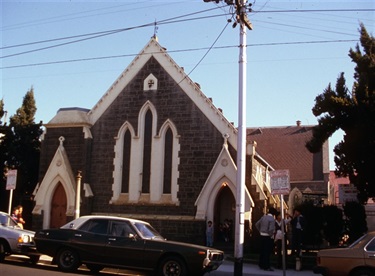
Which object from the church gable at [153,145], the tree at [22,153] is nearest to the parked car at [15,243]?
the church gable at [153,145]

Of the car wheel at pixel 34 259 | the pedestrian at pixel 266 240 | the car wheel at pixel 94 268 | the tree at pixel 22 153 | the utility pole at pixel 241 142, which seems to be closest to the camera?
the utility pole at pixel 241 142

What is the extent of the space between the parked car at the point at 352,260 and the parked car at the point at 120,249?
284 centimetres

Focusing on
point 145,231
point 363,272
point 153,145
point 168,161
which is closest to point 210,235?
point 168,161

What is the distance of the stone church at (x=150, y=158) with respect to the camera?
2291cm

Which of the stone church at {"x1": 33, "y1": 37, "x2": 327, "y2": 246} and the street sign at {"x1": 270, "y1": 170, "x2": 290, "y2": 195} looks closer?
the street sign at {"x1": 270, "y1": 170, "x2": 290, "y2": 195}

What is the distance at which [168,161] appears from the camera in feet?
79.4

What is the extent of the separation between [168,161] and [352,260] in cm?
1326

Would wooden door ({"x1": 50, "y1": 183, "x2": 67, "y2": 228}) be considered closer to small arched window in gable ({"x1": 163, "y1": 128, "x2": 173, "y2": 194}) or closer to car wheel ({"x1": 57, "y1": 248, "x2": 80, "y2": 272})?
small arched window in gable ({"x1": 163, "y1": 128, "x2": 173, "y2": 194})

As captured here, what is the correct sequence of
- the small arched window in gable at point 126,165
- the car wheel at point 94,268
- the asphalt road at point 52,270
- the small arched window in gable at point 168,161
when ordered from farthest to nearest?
the small arched window in gable at point 126,165 < the small arched window in gable at point 168,161 < the car wheel at point 94,268 < the asphalt road at point 52,270

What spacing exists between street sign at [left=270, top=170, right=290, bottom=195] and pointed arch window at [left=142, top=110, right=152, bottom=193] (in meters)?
11.3

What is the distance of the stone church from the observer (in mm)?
22906

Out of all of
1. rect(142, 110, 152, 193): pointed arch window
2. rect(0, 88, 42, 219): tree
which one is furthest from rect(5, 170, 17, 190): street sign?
rect(0, 88, 42, 219): tree

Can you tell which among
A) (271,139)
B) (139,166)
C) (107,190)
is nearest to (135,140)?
(139,166)

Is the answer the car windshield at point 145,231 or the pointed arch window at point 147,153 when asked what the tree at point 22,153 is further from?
the car windshield at point 145,231
